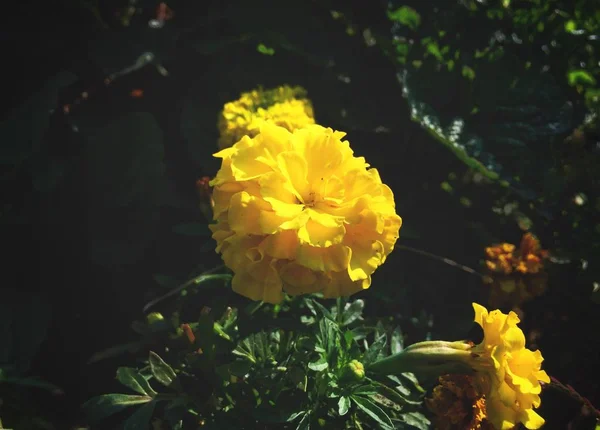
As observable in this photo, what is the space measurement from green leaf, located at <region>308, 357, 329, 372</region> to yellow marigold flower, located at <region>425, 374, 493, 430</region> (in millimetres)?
276

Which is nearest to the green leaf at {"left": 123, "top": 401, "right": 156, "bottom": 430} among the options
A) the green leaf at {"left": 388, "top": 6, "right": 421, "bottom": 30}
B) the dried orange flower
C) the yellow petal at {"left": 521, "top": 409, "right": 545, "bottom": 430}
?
the yellow petal at {"left": 521, "top": 409, "right": 545, "bottom": 430}

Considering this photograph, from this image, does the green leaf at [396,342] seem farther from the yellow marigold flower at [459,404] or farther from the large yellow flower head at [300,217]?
the large yellow flower head at [300,217]

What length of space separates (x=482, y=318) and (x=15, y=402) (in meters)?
1.02

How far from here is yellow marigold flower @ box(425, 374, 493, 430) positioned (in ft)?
3.81

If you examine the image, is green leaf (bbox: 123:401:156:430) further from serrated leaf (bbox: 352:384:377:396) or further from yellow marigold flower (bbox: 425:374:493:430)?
yellow marigold flower (bbox: 425:374:493:430)

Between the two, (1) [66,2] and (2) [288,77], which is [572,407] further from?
(1) [66,2]

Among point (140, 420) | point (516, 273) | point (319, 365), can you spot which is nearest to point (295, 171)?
point (319, 365)

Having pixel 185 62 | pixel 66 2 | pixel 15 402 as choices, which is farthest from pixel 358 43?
pixel 15 402

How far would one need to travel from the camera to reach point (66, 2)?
2006mm

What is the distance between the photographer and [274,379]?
3.78 feet

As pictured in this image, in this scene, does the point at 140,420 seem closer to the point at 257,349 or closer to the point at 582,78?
the point at 257,349

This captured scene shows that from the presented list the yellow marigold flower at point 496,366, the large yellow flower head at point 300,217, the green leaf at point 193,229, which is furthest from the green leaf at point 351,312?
the green leaf at point 193,229

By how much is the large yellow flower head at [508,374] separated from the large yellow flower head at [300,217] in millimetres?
233

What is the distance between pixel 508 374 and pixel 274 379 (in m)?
0.42
